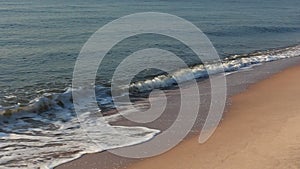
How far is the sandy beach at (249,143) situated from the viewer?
20.6 ft

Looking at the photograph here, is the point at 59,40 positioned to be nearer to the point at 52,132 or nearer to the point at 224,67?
the point at 224,67

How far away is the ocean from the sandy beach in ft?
3.62

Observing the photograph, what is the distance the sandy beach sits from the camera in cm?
628

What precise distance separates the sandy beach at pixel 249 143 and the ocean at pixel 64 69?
1102mm

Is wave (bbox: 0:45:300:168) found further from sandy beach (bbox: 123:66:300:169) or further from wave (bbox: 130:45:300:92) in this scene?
sandy beach (bbox: 123:66:300:169)

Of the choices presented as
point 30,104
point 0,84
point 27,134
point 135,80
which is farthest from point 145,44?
point 27,134

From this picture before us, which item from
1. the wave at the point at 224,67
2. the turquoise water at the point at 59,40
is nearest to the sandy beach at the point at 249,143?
the wave at the point at 224,67

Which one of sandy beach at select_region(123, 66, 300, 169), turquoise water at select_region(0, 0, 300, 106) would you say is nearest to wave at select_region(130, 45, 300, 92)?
turquoise water at select_region(0, 0, 300, 106)

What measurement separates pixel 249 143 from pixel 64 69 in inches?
329

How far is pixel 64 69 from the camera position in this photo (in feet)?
46.2

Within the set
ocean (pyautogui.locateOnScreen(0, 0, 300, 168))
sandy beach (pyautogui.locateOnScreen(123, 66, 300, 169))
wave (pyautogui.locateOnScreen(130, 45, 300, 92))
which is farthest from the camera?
wave (pyautogui.locateOnScreen(130, 45, 300, 92))

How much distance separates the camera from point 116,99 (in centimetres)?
1098

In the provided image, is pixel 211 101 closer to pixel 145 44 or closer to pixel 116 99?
pixel 116 99

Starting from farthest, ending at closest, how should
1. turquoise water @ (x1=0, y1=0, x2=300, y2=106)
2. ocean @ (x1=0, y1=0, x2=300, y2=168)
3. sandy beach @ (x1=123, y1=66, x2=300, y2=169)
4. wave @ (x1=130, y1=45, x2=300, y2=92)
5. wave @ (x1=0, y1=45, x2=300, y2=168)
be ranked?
wave @ (x1=130, y1=45, x2=300, y2=92) → turquoise water @ (x1=0, y1=0, x2=300, y2=106) → ocean @ (x1=0, y1=0, x2=300, y2=168) → wave @ (x1=0, y1=45, x2=300, y2=168) → sandy beach @ (x1=123, y1=66, x2=300, y2=169)
